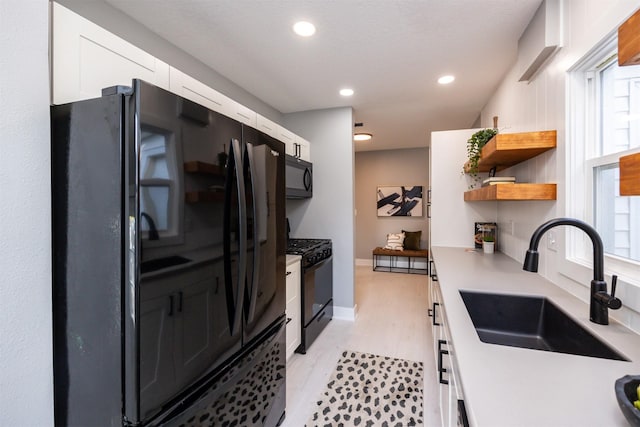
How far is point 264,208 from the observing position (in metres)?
1.46

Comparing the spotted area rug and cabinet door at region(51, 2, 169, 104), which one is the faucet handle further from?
cabinet door at region(51, 2, 169, 104)

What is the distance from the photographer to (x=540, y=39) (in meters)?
1.61

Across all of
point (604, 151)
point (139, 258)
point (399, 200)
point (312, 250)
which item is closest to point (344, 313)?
point (312, 250)

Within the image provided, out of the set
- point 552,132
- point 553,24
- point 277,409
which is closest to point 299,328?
point 277,409

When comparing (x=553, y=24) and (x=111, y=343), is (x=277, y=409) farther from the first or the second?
(x=553, y=24)

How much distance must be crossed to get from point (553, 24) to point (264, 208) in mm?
1845

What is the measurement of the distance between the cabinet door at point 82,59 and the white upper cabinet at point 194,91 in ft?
0.99

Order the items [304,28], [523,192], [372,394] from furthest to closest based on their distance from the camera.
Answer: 1. [372,394]
2. [304,28]
3. [523,192]

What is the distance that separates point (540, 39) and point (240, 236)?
198 centimetres

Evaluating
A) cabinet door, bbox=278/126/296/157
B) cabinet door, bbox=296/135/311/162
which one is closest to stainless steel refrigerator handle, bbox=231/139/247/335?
cabinet door, bbox=278/126/296/157

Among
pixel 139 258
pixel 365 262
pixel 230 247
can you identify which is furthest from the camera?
pixel 365 262

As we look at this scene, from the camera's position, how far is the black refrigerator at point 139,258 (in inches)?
33.9

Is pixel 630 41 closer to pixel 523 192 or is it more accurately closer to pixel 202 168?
pixel 523 192

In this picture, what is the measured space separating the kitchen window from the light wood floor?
1.38 m
